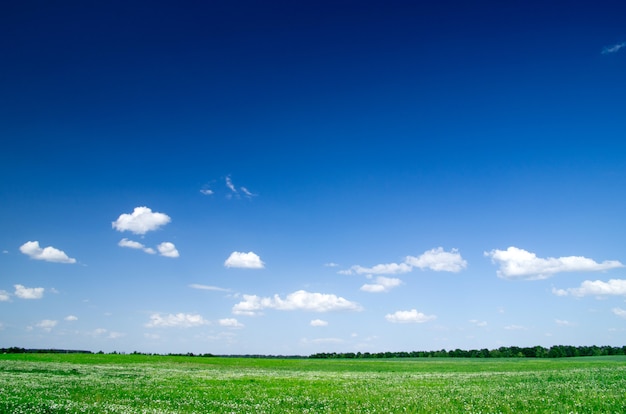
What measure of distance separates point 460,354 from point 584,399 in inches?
7403

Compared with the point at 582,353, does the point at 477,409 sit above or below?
above

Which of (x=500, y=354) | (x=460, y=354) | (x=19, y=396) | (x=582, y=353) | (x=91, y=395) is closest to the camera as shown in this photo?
(x=19, y=396)

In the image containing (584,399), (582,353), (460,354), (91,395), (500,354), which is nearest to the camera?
(584,399)

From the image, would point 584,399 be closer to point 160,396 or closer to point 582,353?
point 160,396

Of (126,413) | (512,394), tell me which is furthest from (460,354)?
(126,413)

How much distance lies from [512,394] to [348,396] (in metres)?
8.87

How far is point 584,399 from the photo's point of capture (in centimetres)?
1766

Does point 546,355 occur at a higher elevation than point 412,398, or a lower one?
lower

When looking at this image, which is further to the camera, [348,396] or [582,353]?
[582,353]

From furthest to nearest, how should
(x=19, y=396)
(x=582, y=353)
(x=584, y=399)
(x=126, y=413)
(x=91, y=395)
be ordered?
1. (x=582, y=353)
2. (x=91, y=395)
3. (x=19, y=396)
4. (x=584, y=399)
5. (x=126, y=413)

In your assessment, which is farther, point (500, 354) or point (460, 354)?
point (460, 354)

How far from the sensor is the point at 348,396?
2173cm

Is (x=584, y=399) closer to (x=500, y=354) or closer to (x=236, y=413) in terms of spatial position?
(x=236, y=413)

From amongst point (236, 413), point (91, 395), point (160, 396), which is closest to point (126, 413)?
point (236, 413)
